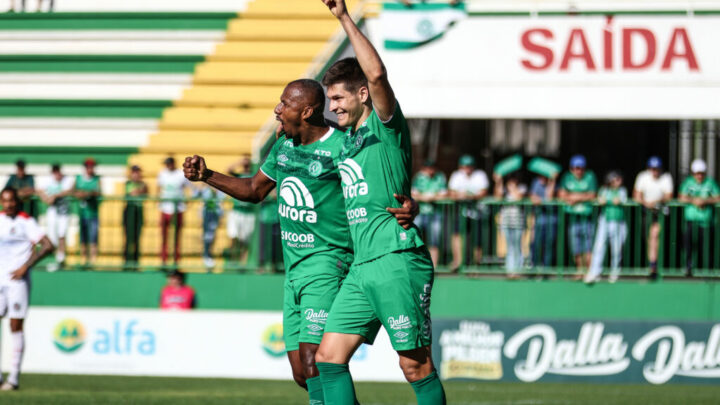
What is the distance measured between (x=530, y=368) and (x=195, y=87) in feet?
27.9

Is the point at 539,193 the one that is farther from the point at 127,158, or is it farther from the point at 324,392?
the point at 324,392

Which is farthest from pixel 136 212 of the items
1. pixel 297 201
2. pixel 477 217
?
pixel 297 201

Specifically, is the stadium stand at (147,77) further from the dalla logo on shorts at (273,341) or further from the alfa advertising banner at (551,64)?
the dalla logo on shorts at (273,341)

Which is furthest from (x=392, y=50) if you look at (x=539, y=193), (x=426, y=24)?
(x=539, y=193)

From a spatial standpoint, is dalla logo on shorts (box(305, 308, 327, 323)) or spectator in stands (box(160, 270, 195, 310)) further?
spectator in stands (box(160, 270, 195, 310))

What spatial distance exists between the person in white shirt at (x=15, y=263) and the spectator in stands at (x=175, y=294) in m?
3.57

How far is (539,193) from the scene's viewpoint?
57.5 ft

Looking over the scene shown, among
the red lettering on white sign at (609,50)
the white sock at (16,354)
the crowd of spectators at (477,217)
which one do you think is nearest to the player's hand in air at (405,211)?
the white sock at (16,354)

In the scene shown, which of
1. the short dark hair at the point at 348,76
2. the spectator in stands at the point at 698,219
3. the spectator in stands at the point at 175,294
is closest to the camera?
the short dark hair at the point at 348,76

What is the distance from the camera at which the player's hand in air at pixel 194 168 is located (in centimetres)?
679

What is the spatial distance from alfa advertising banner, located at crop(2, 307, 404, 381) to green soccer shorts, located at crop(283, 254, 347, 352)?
7.42m

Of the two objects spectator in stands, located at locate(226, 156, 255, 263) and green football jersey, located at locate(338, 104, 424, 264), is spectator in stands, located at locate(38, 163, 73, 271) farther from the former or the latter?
green football jersey, located at locate(338, 104, 424, 264)

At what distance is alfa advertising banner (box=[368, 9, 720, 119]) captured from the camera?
18016 millimetres

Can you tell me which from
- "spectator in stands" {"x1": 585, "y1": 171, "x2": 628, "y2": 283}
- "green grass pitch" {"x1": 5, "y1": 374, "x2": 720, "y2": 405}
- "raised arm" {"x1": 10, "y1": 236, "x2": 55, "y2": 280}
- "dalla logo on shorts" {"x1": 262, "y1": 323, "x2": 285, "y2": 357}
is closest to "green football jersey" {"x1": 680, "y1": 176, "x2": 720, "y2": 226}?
"spectator in stands" {"x1": 585, "y1": 171, "x2": 628, "y2": 283}
